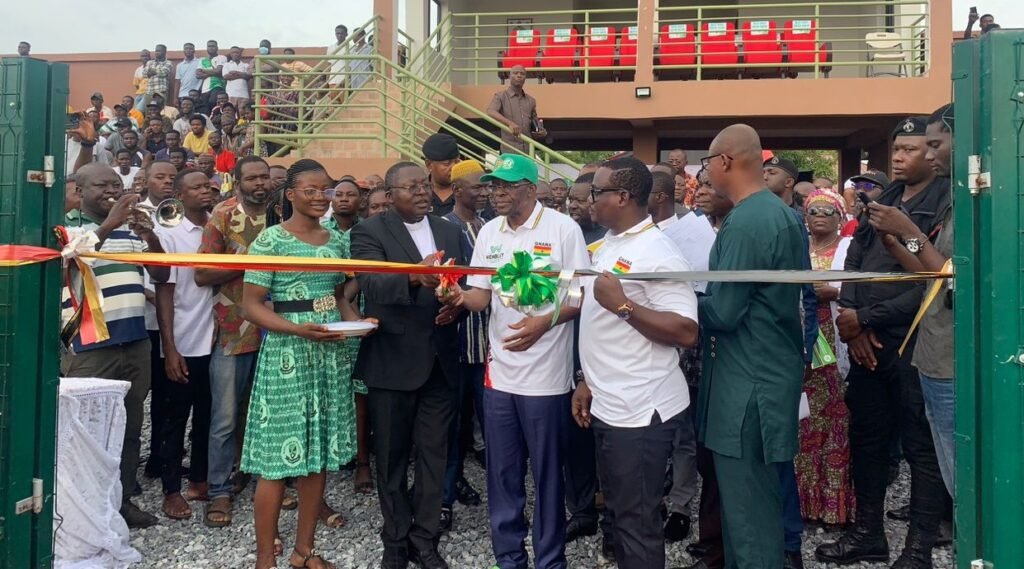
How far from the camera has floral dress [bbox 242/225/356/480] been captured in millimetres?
3672

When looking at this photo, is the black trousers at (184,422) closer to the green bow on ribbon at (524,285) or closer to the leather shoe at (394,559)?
the leather shoe at (394,559)

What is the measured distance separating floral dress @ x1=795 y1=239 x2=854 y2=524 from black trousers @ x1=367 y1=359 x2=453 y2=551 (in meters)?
2.06

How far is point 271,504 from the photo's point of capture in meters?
3.72

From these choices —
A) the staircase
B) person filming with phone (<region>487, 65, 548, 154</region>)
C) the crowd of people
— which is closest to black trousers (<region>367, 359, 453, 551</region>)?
the crowd of people

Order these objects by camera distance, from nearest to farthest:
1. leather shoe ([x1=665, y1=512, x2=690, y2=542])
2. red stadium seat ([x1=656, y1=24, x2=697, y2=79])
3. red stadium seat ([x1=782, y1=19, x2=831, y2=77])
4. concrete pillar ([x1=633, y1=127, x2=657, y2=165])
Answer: leather shoe ([x1=665, y1=512, x2=690, y2=542])
red stadium seat ([x1=782, y1=19, x2=831, y2=77])
red stadium seat ([x1=656, y1=24, x2=697, y2=79])
concrete pillar ([x1=633, y1=127, x2=657, y2=165])

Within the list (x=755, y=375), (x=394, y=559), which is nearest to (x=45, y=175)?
(x=394, y=559)

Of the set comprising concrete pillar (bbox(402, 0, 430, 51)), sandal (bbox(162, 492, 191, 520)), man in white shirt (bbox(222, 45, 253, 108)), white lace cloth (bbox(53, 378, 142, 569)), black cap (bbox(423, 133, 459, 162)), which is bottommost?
sandal (bbox(162, 492, 191, 520))

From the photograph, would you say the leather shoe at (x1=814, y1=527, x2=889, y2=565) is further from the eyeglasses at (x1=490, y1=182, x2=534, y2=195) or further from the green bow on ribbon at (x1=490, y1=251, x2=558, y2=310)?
the eyeglasses at (x1=490, y1=182, x2=534, y2=195)

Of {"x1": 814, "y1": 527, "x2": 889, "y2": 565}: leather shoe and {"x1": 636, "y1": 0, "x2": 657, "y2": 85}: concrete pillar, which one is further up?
{"x1": 636, "y1": 0, "x2": 657, "y2": 85}: concrete pillar

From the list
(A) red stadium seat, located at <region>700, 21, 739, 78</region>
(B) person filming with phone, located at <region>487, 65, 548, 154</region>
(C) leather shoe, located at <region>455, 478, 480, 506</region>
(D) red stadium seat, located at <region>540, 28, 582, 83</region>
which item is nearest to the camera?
(C) leather shoe, located at <region>455, 478, 480, 506</region>

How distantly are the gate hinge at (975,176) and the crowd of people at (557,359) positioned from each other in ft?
2.33

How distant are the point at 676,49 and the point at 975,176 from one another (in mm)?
11943

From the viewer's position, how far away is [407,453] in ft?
13.0

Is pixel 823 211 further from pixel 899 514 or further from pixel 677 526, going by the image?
pixel 677 526
